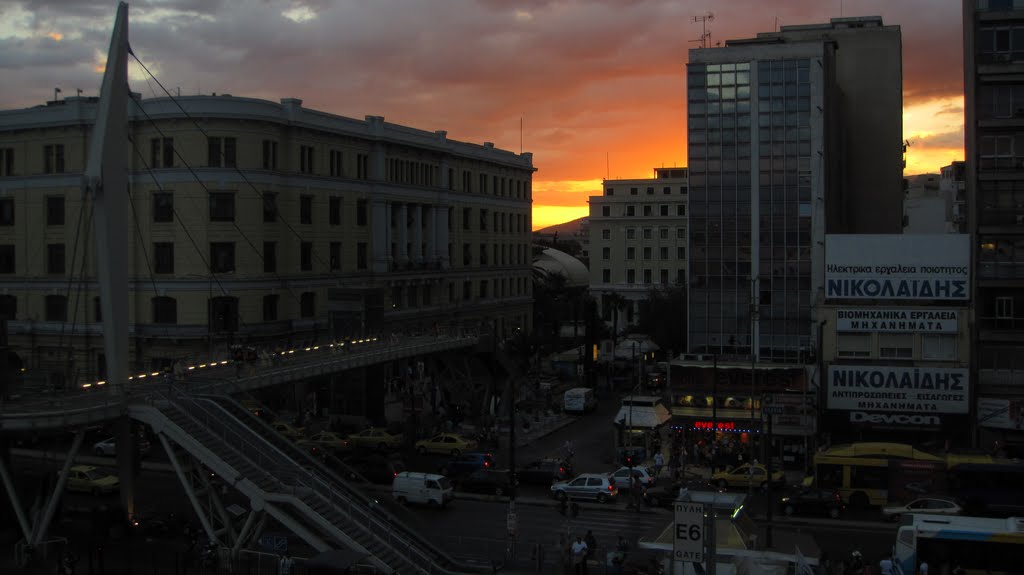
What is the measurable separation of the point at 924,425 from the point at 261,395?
113 feet

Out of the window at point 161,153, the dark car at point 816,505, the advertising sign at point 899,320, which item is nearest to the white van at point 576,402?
the advertising sign at point 899,320

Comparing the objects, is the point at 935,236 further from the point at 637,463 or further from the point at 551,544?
the point at 551,544

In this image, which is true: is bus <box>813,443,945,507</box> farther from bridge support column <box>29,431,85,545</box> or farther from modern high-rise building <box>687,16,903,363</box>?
bridge support column <box>29,431,85,545</box>

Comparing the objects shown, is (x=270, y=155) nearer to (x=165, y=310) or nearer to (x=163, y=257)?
(x=163, y=257)

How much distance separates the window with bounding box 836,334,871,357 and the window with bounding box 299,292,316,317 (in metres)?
29.3

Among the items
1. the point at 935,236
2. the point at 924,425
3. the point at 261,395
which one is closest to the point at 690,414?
the point at 924,425

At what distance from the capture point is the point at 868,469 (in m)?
38.4

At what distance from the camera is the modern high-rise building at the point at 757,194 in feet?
181

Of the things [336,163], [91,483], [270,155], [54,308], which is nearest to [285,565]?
[91,483]

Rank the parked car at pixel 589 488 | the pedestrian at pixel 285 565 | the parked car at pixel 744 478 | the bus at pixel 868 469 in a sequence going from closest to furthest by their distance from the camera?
1. the pedestrian at pixel 285 565
2. the bus at pixel 868 469
3. the parked car at pixel 589 488
4. the parked car at pixel 744 478

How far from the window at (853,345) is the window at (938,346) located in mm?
2428

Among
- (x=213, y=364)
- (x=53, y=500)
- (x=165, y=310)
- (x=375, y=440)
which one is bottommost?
(x=375, y=440)

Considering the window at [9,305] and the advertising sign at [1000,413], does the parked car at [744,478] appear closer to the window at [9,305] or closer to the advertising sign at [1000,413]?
the advertising sign at [1000,413]

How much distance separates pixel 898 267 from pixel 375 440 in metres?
26.5
